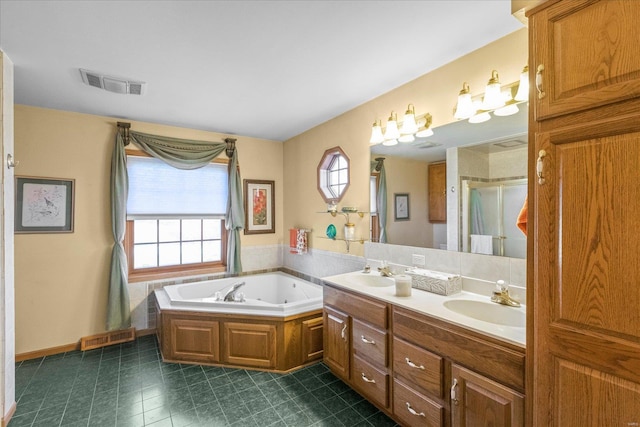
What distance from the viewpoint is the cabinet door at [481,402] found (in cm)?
127

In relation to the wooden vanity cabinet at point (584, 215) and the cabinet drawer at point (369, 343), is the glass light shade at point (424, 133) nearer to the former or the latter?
the wooden vanity cabinet at point (584, 215)

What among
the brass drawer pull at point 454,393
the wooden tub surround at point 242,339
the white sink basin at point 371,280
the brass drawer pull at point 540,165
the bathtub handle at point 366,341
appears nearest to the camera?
the brass drawer pull at point 540,165

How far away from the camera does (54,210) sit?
2.95 meters

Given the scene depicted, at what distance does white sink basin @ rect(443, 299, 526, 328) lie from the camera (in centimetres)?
161

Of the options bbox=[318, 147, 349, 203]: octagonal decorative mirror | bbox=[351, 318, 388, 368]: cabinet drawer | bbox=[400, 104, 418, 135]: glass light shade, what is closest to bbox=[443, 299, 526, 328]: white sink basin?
bbox=[351, 318, 388, 368]: cabinet drawer

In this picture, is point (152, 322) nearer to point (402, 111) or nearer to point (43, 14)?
point (43, 14)

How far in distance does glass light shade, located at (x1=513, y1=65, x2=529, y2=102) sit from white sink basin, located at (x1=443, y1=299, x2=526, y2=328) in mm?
1208

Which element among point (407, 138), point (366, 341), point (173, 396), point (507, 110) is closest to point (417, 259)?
point (366, 341)

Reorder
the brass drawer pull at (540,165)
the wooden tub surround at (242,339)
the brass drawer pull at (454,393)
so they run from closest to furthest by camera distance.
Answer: the brass drawer pull at (540,165) < the brass drawer pull at (454,393) < the wooden tub surround at (242,339)

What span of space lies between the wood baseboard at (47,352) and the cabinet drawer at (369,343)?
2.95 metres

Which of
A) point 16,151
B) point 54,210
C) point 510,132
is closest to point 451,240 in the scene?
point 510,132

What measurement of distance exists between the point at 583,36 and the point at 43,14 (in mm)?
2518

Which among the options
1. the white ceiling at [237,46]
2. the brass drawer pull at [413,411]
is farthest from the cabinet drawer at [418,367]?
the white ceiling at [237,46]

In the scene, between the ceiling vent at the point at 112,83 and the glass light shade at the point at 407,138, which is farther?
the glass light shade at the point at 407,138
